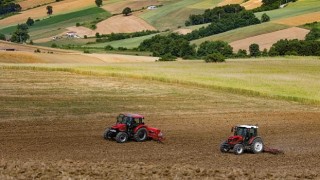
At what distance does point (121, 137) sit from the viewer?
35125 mm

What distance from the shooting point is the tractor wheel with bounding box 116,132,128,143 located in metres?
34.9

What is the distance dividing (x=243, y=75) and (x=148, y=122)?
34.3 m

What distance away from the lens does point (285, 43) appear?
11344 cm

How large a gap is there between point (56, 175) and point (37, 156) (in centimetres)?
547

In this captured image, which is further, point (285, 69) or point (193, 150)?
point (285, 69)

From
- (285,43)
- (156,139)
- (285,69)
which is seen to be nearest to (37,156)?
(156,139)

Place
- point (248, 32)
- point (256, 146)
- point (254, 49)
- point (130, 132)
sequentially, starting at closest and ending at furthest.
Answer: point (256, 146) → point (130, 132) → point (254, 49) → point (248, 32)

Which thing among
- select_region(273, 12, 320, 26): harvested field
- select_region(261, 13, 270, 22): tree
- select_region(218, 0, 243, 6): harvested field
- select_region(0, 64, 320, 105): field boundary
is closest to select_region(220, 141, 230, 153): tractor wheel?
select_region(0, 64, 320, 105): field boundary

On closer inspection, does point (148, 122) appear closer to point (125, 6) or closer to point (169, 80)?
point (169, 80)

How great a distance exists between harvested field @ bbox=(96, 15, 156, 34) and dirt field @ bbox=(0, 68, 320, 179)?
98938mm

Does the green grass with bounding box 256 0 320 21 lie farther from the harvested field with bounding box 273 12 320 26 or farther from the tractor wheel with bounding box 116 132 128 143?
the tractor wheel with bounding box 116 132 128 143

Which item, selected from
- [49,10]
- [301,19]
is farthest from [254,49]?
[49,10]

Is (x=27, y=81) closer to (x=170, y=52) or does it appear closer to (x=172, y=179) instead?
(x=172, y=179)

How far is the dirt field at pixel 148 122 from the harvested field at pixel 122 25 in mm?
98938
